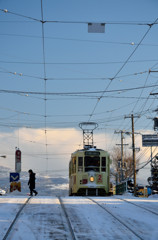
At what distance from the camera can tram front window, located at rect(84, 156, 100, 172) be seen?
28.1m

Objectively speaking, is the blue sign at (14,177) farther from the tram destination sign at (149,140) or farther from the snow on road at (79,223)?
the tram destination sign at (149,140)

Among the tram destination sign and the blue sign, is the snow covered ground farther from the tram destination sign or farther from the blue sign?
the tram destination sign

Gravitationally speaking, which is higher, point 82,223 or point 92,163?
point 92,163

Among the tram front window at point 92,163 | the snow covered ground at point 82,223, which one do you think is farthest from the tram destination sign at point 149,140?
the snow covered ground at point 82,223

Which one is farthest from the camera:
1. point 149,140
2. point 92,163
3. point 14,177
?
point 149,140

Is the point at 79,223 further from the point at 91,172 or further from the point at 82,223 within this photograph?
the point at 91,172

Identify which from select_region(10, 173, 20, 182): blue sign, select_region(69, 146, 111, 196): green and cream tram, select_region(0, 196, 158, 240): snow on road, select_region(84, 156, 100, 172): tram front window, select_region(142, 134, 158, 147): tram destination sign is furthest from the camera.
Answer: select_region(142, 134, 158, 147): tram destination sign

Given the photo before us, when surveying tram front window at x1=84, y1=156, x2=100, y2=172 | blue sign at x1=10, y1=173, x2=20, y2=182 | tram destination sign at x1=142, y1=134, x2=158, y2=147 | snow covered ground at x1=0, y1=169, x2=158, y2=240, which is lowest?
snow covered ground at x1=0, y1=169, x2=158, y2=240

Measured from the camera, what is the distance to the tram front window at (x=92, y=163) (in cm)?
2808

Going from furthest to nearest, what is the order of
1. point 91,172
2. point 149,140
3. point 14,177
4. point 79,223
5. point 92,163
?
point 149,140 < point 14,177 < point 92,163 < point 91,172 < point 79,223

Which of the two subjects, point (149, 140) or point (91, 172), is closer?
point (91, 172)

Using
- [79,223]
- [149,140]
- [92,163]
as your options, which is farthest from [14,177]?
[149,140]

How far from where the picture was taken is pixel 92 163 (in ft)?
92.5

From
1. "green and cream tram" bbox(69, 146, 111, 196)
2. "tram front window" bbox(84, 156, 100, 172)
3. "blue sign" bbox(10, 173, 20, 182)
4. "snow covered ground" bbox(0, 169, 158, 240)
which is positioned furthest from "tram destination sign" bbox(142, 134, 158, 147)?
"snow covered ground" bbox(0, 169, 158, 240)
